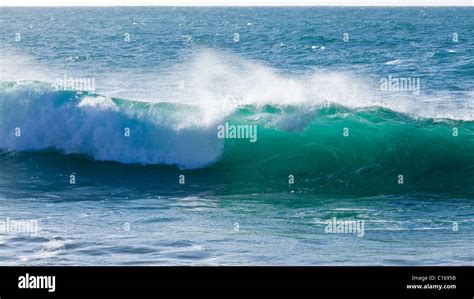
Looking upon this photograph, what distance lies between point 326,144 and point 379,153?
0.94 metres

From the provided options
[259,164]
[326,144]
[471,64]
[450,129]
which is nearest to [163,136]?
Result: [259,164]

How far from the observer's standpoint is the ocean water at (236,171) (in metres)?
9.27

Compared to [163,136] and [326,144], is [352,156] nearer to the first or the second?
[326,144]

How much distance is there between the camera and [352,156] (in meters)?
15.7

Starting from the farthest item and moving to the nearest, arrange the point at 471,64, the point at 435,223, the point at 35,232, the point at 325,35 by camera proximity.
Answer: the point at 325,35, the point at 471,64, the point at 435,223, the point at 35,232

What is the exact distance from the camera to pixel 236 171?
49.3ft

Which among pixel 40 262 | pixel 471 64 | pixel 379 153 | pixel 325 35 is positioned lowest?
pixel 40 262

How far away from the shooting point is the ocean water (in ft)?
30.4

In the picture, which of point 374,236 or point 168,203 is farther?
point 168,203

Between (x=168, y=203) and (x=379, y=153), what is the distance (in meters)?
4.85

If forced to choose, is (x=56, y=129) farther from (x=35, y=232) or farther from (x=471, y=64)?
(x=471, y=64)

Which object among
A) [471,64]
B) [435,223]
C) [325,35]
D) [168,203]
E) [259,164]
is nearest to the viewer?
[435,223]

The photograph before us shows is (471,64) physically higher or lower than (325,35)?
lower
